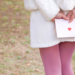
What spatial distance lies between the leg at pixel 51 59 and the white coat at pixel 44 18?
0.30 feet

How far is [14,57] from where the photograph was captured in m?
3.37

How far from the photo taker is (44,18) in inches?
55.0

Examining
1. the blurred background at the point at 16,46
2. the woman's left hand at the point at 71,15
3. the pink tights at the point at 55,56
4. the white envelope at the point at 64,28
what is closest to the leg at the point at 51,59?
the pink tights at the point at 55,56

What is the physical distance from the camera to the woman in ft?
4.41

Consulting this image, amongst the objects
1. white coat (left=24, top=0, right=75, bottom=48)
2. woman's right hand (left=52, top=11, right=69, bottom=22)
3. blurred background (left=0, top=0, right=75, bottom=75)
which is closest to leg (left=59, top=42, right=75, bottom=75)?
white coat (left=24, top=0, right=75, bottom=48)

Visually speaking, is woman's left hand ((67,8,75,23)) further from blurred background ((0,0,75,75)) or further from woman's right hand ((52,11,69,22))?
blurred background ((0,0,75,75))

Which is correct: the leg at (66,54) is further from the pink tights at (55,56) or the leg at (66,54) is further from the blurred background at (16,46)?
the blurred background at (16,46)

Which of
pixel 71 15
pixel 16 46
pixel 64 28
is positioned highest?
pixel 71 15

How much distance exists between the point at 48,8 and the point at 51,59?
0.45 metres

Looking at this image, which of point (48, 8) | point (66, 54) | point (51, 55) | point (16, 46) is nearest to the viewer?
point (48, 8)

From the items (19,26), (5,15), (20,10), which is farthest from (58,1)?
(20,10)

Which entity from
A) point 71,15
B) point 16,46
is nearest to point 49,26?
point 71,15

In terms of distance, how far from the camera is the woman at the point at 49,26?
1.34 metres

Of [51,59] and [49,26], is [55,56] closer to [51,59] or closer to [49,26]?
[51,59]
